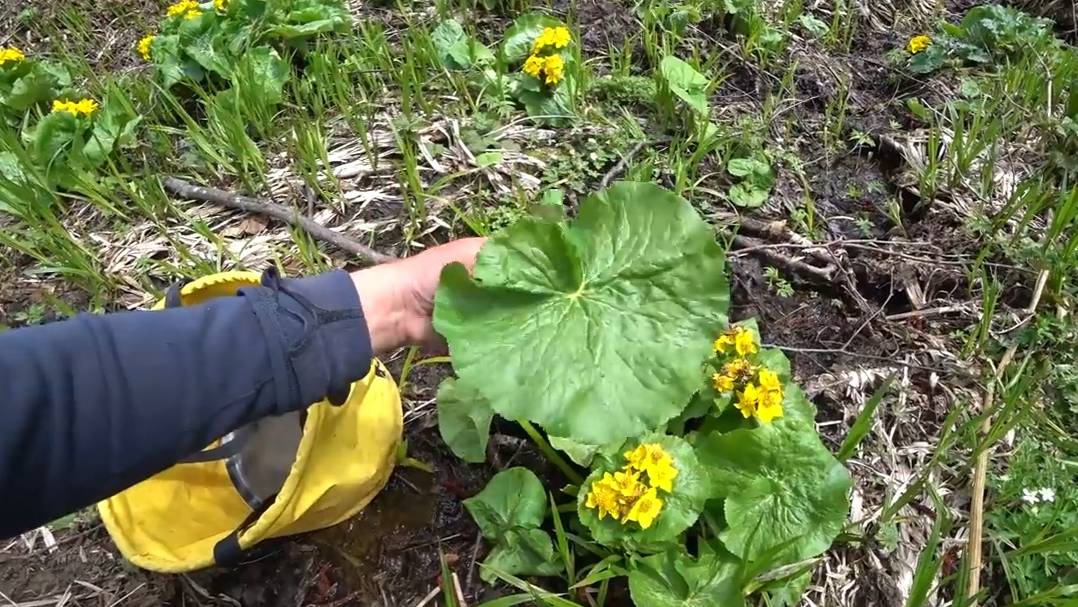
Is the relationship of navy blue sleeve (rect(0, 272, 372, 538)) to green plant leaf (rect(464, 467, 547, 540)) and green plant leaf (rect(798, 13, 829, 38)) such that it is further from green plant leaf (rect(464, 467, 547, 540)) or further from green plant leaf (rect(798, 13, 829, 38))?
green plant leaf (rect(798, 13, 829, 38))

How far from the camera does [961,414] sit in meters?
1.73

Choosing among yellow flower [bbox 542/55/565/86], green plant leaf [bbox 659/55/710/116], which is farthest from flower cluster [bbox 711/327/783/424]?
yellow flower [bbox 542/55/565/86]

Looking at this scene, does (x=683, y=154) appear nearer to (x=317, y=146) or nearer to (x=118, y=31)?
(x=317, y=146)

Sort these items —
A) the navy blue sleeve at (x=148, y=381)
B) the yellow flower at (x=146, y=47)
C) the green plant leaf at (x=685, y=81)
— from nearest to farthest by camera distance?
the navy blue sleeve at (x=148, y=381)
the green plant leaf at (x=685, y=81)
the yellow flower at (x=146, y=47)

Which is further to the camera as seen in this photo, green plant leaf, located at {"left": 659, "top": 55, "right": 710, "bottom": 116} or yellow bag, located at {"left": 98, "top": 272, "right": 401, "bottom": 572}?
green plant leaf, located at {"left": 659, "top": 55, "right": 710, "bottom": 116}

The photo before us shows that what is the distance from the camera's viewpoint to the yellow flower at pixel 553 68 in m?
2.27

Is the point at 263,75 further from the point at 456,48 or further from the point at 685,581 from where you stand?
the point at 685,581

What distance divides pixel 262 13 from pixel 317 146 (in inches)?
24.3

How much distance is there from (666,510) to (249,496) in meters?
0.94

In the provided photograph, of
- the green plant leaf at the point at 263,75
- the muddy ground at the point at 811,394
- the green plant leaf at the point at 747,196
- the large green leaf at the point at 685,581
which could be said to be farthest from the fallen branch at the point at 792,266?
the green plant leaf at the point at 263,75

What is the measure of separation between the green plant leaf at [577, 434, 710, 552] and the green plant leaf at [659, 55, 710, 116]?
1136 mm

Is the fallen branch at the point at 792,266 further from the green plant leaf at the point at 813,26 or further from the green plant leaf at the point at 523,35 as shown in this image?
the green plant leaf at the point at 813,26

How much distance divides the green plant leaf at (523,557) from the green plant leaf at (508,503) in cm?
2

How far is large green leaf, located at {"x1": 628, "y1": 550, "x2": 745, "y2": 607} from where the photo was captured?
4.43ft
